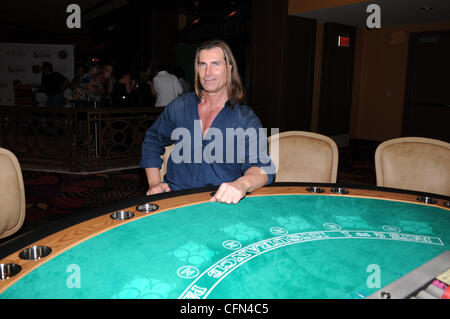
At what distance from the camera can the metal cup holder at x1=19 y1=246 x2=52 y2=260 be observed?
1.00 metres

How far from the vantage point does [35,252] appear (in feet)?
3.36

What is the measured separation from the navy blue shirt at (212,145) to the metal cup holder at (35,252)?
3.16ft

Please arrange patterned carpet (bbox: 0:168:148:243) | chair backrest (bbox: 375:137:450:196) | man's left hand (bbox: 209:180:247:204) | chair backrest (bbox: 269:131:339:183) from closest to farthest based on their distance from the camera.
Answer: man's left hand (bbox: 209:180:247:204) < chair backrest (bbox: 375:137:450:196) < chair backrest (bbox: 269:131:339:183) < patterned carpet (bbox: 0:168:148:243)

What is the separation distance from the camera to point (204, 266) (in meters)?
1.00

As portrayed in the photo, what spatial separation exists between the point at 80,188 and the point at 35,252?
135 inches

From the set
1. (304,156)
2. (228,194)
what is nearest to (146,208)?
(228,194)

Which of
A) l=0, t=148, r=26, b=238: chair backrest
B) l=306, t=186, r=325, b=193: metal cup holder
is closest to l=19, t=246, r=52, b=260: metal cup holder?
l=0, t=148, r=26, b=238: chair backrest

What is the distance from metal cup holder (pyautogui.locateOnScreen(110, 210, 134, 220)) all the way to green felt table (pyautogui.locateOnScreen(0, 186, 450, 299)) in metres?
0.03

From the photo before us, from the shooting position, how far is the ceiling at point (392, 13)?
5324 mm

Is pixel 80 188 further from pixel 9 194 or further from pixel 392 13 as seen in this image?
pixel 392 13

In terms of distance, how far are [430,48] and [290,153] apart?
587cm

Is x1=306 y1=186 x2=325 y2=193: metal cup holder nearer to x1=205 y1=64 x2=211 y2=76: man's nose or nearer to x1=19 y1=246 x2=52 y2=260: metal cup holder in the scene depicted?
x1=205 y1=64 x2=211 y2=76: man's nose

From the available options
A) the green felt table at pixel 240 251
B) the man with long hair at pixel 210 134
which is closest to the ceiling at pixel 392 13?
the man with long hair at pixel 210 134

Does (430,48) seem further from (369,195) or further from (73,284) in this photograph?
(73,284)
